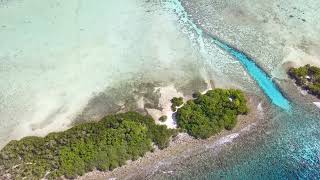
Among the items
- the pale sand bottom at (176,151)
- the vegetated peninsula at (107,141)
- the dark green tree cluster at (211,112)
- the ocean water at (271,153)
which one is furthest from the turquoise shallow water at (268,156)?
the vegetated peninsula at (107,141)

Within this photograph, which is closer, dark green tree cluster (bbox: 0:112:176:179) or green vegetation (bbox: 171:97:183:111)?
dark green tree cluster (bbox: 0:112:176:179)

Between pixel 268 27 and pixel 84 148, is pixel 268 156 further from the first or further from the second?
pixel 268 27

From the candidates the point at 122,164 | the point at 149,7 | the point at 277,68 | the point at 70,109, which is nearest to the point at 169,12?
the point at 149,7

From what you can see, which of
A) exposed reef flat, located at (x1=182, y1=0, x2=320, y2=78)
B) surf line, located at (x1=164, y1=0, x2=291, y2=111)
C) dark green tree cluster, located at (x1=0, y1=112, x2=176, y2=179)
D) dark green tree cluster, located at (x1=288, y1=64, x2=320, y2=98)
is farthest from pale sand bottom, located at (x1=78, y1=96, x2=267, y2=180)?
exposed reef flat, located at (x1=182, y1=0, x2=320, y2=78)

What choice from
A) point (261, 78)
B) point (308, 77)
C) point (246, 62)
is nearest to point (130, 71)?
point (246, 62)

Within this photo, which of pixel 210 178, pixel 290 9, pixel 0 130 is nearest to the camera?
pixel 210 178

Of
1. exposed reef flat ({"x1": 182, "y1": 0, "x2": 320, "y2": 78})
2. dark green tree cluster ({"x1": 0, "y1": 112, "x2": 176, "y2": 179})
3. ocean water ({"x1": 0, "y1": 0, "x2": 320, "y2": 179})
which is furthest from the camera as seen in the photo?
exposed reef flat ({"x1": 182, "y1": 0, "x2": 320, "y2": 78})

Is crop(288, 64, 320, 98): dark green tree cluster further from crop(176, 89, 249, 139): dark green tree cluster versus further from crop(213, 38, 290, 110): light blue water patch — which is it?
crop(176, 89, 249, 139): dark green tree cluster

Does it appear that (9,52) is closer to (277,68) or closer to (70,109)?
(70,109)
